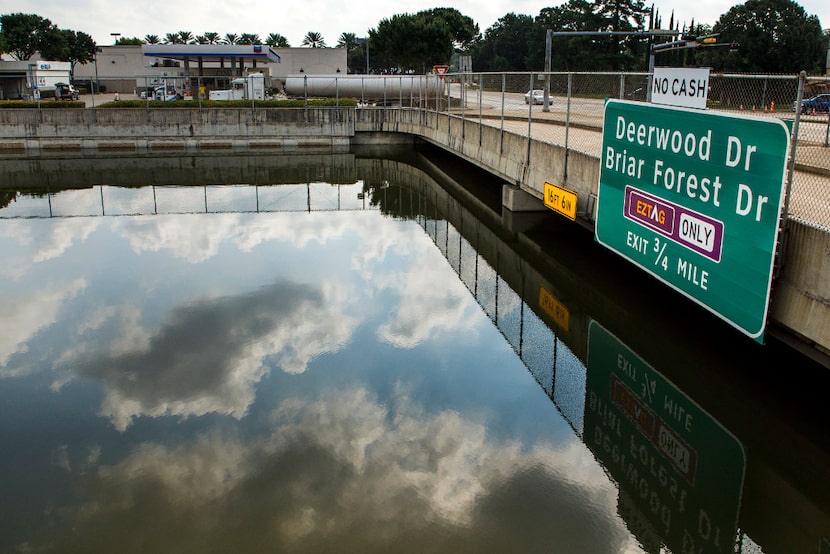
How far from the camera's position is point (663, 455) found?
8125 millimetres

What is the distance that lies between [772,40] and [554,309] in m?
64.4

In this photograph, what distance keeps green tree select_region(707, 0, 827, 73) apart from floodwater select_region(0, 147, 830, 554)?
60.5m

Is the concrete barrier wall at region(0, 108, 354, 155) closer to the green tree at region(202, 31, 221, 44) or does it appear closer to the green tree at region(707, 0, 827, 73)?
the green tree at region(707, 0, 827, 73)

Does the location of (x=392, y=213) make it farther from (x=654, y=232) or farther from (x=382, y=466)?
(x=382, y=466)

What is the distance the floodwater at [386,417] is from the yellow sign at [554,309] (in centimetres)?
5

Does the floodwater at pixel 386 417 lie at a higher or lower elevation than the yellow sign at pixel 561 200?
lower

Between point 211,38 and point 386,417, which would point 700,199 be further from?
point 211,38

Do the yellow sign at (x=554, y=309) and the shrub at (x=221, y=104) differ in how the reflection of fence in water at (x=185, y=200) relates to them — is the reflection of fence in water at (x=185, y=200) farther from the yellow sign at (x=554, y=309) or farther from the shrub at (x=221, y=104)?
the shrub at (x=221, y=104)

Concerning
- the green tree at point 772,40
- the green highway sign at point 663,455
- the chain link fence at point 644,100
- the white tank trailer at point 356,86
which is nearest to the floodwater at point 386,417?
Result: the green highway sign at point 663,455

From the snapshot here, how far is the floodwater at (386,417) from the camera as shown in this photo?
6.78m

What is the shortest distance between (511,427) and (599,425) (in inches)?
41.0

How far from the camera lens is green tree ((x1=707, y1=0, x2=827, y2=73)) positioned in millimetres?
65562

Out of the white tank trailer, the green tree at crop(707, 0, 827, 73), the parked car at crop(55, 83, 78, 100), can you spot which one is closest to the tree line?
the green tree at crop(707, 0, 827, 73)

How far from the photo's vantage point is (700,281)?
29.5 ft
